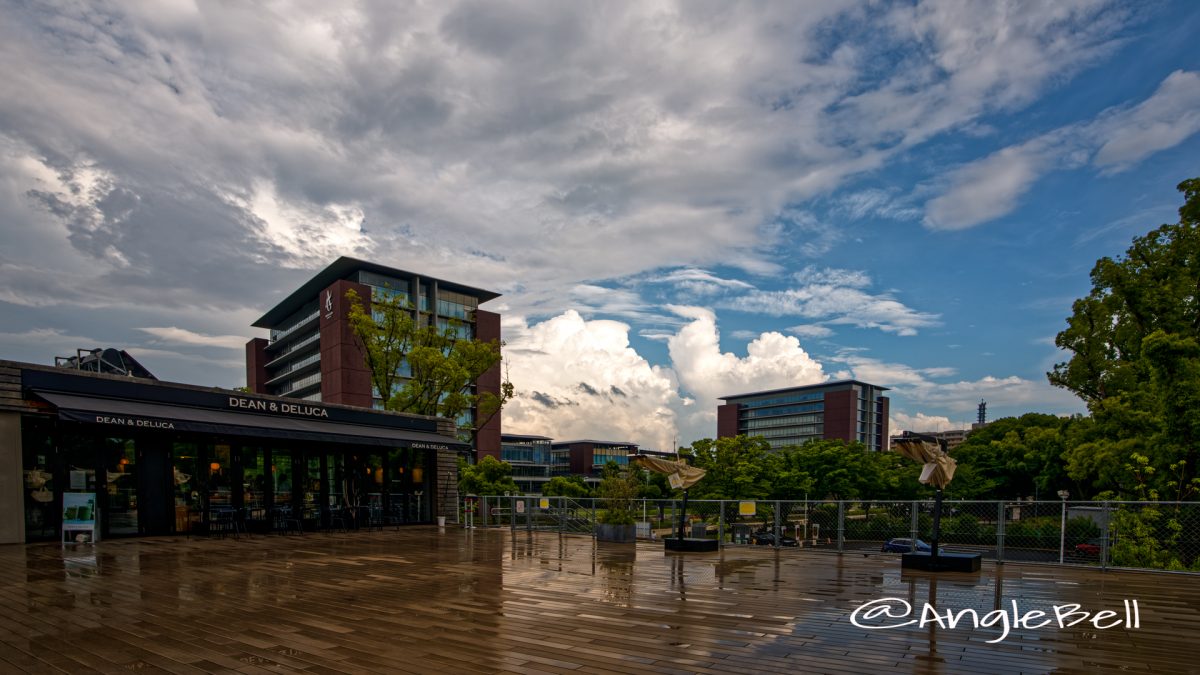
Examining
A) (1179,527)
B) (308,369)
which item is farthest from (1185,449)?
(308,369)

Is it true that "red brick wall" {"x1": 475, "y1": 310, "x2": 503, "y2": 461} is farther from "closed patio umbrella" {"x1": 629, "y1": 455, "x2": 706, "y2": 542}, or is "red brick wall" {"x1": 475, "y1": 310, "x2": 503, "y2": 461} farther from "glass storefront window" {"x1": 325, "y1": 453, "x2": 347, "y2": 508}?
"closed patio umbrella" {"x1": 629, "y1": 455, "x2": 706, "y2": 542}

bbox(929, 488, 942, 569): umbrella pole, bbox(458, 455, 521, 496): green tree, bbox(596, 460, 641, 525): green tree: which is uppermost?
bbox(929, 488, 942, 569): umbrella pole

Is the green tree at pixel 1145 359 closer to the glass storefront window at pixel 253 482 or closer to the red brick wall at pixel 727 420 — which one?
the glass storefront window at pixel 253 482

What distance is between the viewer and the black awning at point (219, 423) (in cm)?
1454

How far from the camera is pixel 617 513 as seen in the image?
17.3m

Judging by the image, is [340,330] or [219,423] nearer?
[219,423]

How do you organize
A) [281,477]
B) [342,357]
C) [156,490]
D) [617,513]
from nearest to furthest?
1. [156,490]
2. [617,513]
3. [281,477]
4. [342,357]

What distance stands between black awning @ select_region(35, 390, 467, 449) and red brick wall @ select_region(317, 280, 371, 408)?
43.4 meters

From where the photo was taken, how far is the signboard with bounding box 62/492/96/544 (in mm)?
14297

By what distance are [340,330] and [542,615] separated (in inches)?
2399

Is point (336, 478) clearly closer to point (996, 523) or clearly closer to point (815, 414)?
point (996, 523)

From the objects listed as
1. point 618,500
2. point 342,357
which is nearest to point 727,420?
point 342,357

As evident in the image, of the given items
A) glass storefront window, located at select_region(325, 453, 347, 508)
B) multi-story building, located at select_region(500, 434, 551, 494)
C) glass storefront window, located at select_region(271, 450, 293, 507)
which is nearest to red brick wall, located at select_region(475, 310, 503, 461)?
multi-story building, located at select_region(500, 434, 551, 494)

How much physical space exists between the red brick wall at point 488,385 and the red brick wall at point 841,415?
7863 cm
